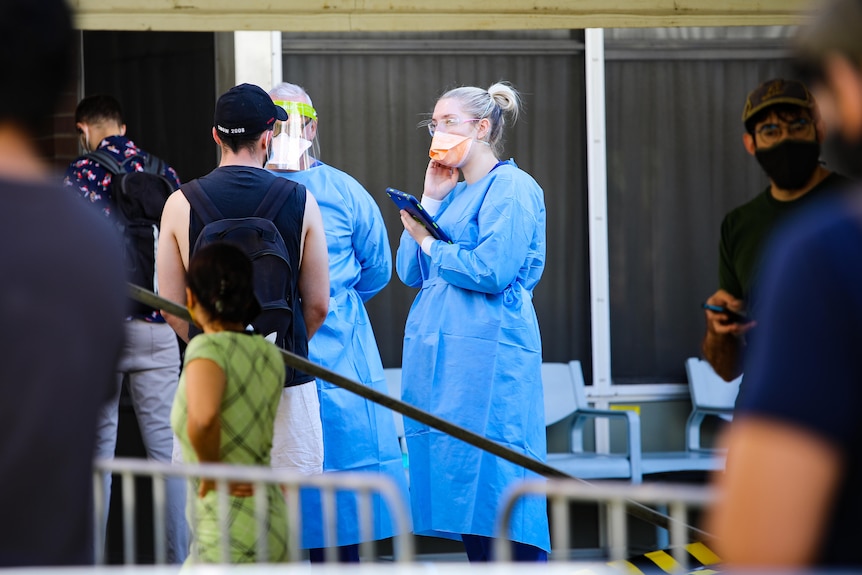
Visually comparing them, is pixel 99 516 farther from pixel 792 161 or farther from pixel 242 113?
pixel 792 161

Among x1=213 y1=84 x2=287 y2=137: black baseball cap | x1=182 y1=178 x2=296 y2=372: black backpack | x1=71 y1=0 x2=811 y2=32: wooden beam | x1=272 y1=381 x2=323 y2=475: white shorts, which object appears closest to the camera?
x1=182 y1=178 x2=296 y2=372: black backpack

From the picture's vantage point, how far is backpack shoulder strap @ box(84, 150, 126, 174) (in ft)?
15.3

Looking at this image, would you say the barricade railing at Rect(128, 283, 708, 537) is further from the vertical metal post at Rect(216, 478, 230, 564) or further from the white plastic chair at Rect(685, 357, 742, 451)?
the white plastic chair at Rect(685, 357, 742, 451)

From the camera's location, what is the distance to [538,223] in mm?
4414

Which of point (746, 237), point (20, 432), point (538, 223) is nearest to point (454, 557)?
point (538, 223)

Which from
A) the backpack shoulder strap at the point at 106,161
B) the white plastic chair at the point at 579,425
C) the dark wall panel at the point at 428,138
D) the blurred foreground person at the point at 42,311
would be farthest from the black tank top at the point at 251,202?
the dark wall panel at the point at 428,138

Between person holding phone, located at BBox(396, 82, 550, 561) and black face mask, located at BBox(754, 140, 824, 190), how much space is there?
1.20 metres

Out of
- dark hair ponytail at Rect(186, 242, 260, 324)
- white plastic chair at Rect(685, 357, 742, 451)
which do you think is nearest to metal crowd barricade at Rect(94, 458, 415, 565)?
dark hair ponytail at Rect(186, 242, 260, 324)

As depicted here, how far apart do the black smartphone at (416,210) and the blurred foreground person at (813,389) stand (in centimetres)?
283

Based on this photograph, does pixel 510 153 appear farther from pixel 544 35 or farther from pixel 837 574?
pixel 837 574

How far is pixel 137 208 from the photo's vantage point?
15.3 feet

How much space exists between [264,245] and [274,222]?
0.36ft

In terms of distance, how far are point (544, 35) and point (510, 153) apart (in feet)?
1.86

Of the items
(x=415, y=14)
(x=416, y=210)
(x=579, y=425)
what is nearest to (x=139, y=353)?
(x=416, y=210)
